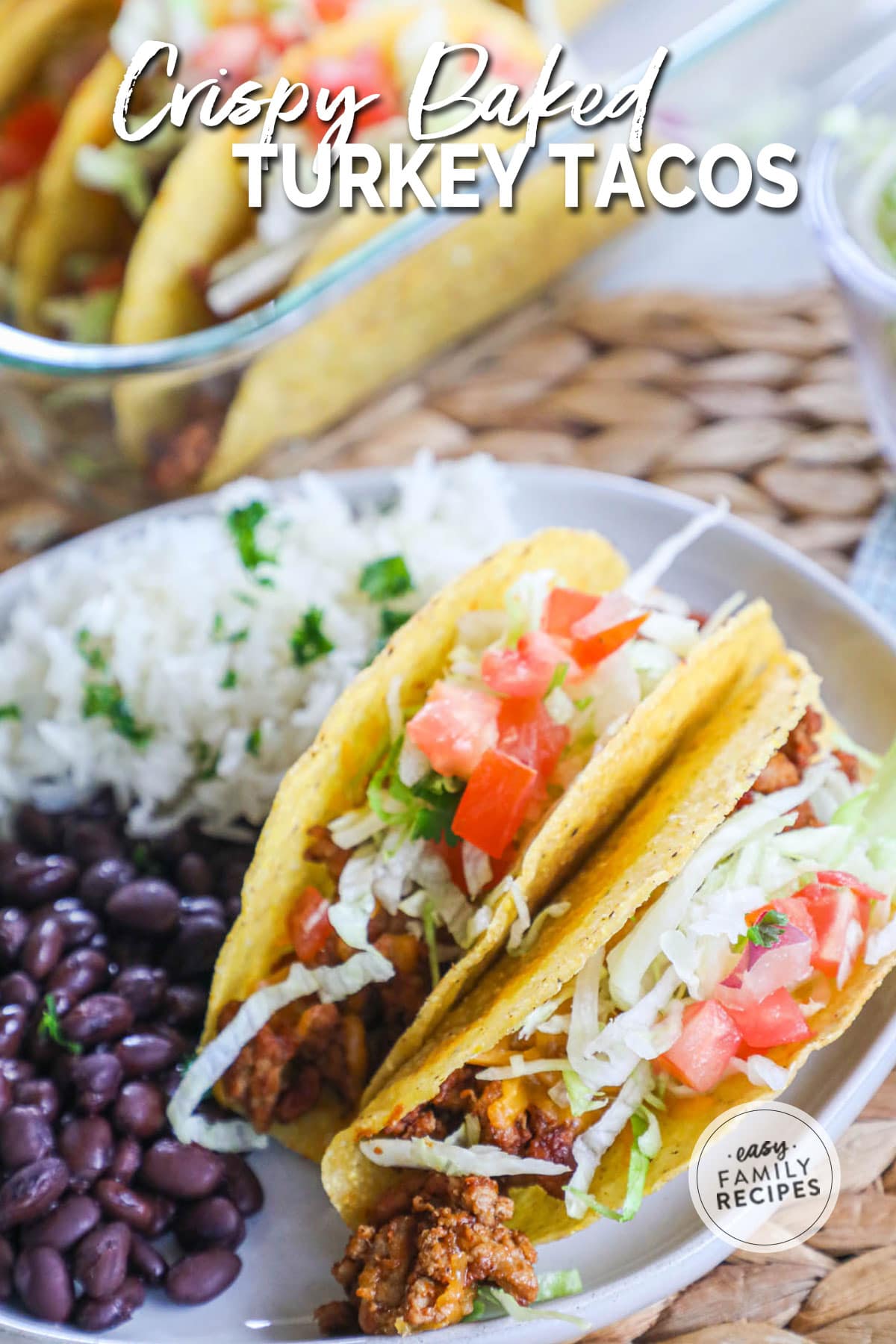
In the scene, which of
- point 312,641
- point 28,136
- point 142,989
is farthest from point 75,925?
point 28,136

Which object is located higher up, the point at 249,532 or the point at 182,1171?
the point at 249,532

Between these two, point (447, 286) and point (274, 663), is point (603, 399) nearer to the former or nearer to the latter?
point (447, 286)

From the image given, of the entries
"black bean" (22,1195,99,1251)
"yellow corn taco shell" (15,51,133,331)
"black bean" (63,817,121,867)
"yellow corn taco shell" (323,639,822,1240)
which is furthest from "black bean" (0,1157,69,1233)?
"yellow corn taco shell" (15,51,133,331)

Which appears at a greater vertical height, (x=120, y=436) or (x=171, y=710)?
(x=120, y=436)

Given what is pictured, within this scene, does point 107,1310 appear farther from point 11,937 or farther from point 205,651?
point 205,651

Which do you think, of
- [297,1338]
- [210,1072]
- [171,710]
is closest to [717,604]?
[171,710]

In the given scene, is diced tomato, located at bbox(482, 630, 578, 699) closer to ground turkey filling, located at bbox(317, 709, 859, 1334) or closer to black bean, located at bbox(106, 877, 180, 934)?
ground turkey filling, located at bbox(317, 709, 859, 1334)
